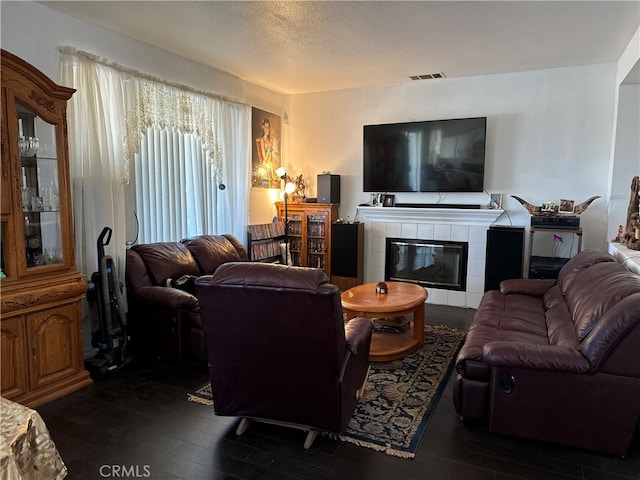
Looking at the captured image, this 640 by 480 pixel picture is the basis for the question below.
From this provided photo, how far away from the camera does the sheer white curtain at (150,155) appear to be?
11.6ft

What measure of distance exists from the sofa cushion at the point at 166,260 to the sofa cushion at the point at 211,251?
0.31 feet

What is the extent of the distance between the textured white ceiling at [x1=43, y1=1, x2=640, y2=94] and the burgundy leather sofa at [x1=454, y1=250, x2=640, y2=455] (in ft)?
7.03

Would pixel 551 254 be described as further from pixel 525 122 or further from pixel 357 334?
pixel 357 334

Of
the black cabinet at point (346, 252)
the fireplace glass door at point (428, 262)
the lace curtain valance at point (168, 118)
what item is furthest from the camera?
the black cabinet at point (346, 252)

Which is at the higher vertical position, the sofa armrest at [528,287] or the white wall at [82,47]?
the white wall at [82,47]

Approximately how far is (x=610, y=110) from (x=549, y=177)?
2.95 ft

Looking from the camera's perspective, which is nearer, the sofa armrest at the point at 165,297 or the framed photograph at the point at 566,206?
the sofa armrest at the point at 165,297

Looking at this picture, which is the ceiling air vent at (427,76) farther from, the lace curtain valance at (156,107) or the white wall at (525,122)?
the lace curtain valance at (156,107)

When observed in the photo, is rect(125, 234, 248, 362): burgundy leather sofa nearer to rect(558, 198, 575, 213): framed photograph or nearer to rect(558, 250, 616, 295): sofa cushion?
rect(558, 250, 616, 295): sofa cushion

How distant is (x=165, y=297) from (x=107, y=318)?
0.47 m

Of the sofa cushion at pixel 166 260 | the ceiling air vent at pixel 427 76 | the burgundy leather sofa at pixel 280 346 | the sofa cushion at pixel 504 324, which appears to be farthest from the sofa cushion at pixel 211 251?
the ceiling air vent at pixel 427 76

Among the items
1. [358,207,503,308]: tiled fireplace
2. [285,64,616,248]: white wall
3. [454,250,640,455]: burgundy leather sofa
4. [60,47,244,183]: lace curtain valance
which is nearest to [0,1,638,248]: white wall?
[285,64,616,248]: white wall

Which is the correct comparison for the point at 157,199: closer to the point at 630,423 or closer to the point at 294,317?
the point at 294,317

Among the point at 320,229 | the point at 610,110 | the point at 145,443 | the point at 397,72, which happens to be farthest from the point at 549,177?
the point at 145,443
